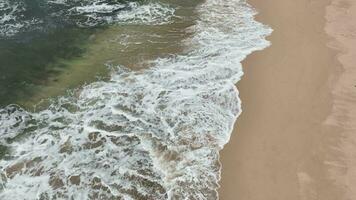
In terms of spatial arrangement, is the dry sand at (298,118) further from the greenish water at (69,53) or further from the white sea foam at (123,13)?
the white sea foam at (123,13)

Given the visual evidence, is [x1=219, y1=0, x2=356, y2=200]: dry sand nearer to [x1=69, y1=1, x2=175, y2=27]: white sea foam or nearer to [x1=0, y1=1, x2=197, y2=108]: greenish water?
[x1=0, y1=1, x2=197, y2=108]: greenish water

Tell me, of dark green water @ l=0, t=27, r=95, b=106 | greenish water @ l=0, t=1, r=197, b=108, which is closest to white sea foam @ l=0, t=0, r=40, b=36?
greenish water @ l=0, t=1, r=197, b=108

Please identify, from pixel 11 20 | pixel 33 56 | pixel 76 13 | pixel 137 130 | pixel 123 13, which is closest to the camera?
pixel 137 130

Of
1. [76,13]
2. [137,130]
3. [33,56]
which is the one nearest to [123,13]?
[76,13]

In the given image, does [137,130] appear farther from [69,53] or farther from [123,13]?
[123,13]

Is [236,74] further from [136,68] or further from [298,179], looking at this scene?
[298,179]

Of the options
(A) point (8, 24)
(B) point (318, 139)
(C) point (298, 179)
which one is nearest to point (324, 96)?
(B) point (318, 139)

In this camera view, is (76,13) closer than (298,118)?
No
